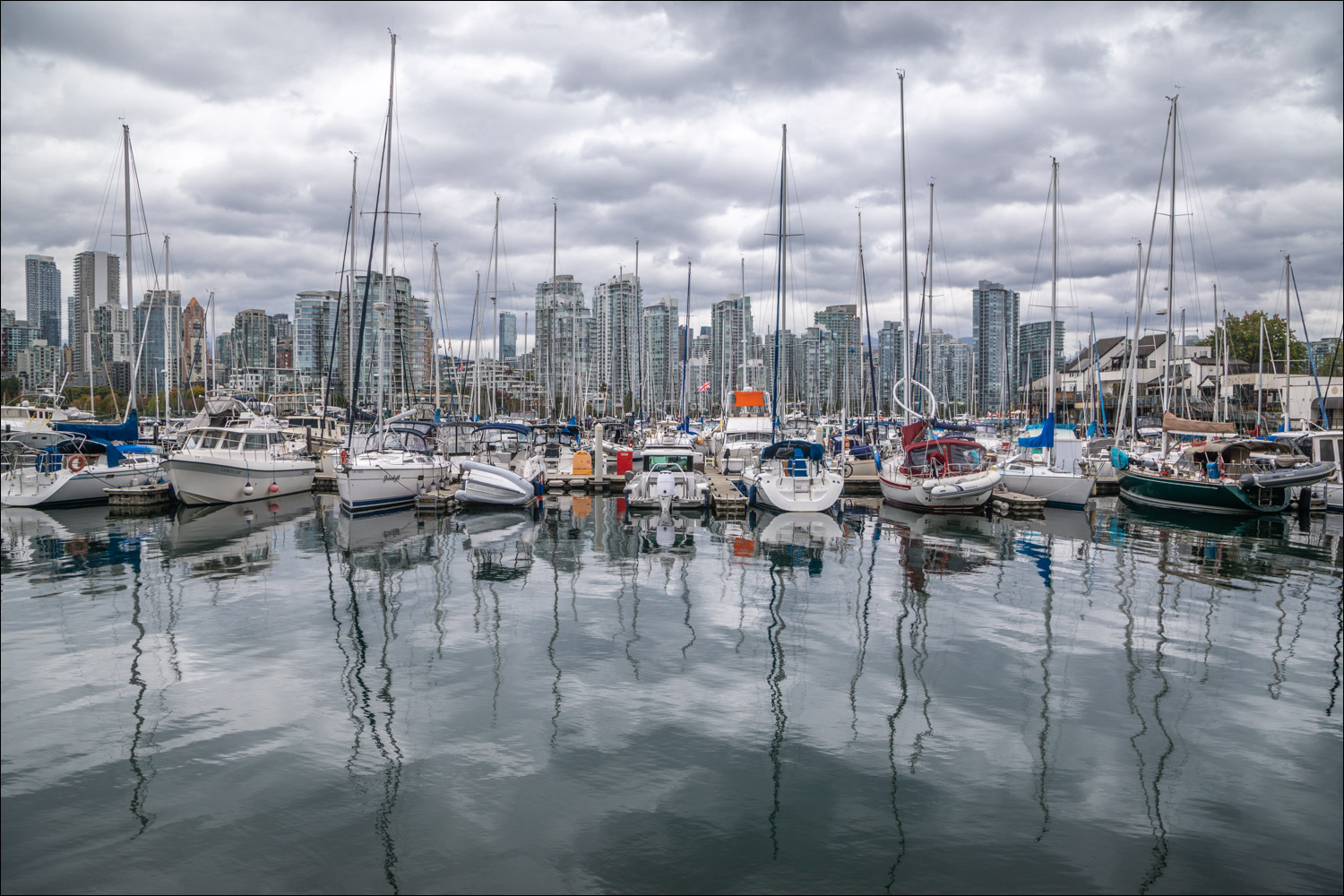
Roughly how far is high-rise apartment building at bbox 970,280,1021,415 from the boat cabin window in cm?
7655

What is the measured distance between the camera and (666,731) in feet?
31.3

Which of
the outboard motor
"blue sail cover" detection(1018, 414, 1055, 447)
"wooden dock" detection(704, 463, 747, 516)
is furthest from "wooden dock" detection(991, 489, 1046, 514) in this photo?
the outboard motor

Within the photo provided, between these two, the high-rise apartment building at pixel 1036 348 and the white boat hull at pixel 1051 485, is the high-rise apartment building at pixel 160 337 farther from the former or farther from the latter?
the high-rise apartment building at pixel 1036 348

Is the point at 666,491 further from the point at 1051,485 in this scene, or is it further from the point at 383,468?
the point at 1051,485

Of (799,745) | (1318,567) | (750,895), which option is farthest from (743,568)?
(1318,567)

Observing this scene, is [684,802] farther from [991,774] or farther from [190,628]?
[190,628]

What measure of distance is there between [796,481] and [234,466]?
22.3m

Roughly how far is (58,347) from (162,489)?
9102 centimetres

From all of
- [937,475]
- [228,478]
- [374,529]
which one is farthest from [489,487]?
[937,475]

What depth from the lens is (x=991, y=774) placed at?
847 centimetres

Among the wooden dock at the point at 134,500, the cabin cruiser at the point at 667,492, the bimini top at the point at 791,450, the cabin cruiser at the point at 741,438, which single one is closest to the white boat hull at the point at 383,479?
the wooden dock at the point at 134,500

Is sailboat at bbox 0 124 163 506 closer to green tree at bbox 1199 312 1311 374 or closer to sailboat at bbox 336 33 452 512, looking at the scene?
sailboat at bbox 336 33 452 512

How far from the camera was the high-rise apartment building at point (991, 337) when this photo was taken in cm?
10875

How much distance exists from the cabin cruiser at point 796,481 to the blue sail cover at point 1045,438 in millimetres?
9873
